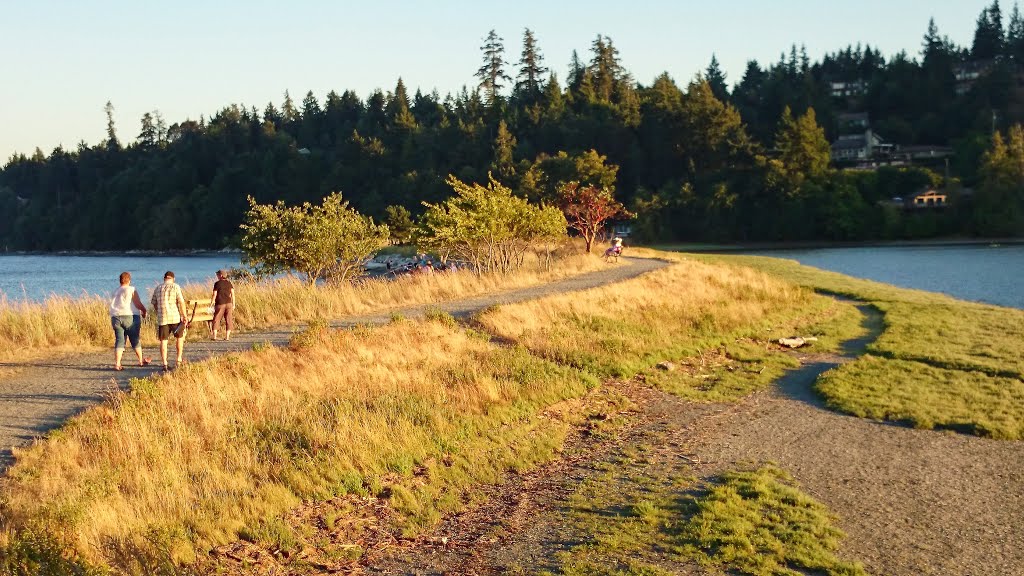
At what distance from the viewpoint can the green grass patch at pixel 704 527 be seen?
7.75m

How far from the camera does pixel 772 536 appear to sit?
8453 mm

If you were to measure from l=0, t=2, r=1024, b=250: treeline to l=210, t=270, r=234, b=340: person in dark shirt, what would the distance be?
230 feet

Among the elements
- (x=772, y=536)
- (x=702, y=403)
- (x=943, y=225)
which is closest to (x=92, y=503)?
(x=772, y=536)

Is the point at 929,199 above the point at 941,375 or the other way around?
above

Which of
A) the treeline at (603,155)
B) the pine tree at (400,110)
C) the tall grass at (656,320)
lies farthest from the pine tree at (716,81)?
the tall grass at (656,320)

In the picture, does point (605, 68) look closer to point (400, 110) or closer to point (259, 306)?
point (400, 110)

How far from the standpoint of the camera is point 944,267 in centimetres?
6134

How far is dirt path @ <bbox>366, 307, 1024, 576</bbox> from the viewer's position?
8000mm

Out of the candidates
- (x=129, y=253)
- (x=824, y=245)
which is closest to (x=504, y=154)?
(x=824, y=245)

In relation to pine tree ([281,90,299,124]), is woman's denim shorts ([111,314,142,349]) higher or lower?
lower

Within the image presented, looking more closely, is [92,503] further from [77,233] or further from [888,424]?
[77,233]

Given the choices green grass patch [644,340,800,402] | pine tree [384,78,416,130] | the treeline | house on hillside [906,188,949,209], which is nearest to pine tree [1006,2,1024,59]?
the treeline

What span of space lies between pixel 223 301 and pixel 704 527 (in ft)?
37.9

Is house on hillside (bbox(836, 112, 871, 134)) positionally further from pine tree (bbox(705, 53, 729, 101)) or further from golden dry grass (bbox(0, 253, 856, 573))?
golden dry grass (bbox(0, 253, 856, 573))
